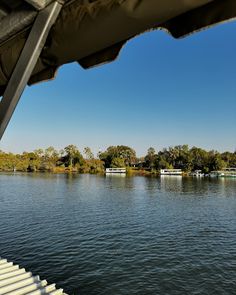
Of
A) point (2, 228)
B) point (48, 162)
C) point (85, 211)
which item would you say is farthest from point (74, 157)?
point (2, 228)

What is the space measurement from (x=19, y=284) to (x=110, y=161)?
123805mm

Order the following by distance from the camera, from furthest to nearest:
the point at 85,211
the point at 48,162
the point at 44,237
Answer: the point at 48,162 → the point at 85,211 → the point at 44,237

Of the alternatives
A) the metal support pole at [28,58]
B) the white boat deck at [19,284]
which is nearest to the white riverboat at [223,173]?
the white boat deck at [19,284]

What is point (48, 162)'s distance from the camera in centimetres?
12462

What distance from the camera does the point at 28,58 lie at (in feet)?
5.41

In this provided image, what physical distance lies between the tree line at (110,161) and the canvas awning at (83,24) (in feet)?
379

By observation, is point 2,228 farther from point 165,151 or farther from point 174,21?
point 165,151

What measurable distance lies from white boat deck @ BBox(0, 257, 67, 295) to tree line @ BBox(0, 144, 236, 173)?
112214 millimetres

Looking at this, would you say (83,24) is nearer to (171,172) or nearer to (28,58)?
(28,58)

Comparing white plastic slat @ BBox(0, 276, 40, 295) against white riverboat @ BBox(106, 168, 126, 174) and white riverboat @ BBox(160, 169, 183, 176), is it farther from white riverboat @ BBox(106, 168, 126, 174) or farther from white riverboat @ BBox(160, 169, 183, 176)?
white riverboat @ BBox(106, 168, 126, 174)

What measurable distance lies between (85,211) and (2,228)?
9935 mm

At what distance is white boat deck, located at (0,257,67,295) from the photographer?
4.98m

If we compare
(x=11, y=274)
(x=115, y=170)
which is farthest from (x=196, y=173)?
(x=11, y=274)

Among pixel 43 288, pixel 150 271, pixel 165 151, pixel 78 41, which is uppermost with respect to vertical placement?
pixel 165 151
